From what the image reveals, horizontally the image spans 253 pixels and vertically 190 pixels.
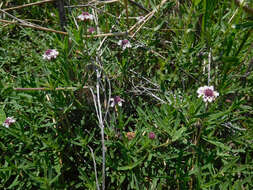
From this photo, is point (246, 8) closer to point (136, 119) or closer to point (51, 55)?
point (136, 119)

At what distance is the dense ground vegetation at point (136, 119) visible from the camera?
133 centimetres

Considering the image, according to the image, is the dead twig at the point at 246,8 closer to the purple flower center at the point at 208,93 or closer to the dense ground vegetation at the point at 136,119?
the dense ground vegetation at the point at 136,119

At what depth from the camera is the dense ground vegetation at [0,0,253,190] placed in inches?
52.6

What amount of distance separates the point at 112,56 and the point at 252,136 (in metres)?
1.13

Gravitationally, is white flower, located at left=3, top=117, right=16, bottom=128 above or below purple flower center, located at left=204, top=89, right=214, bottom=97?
below

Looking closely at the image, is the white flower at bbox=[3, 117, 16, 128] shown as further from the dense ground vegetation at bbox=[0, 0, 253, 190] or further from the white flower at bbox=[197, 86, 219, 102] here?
the white flower at bbox=[197, 86, 219, 102]

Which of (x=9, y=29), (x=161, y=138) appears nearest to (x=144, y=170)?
(x=161, y=138)

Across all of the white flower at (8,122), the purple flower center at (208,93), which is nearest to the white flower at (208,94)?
the purple flower center at (208,93)

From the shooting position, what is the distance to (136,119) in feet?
5.20

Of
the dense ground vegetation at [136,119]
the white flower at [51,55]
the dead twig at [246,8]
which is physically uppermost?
the dead twig at [246,8]

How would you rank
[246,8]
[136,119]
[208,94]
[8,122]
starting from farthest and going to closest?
[136,119]
[8,122]
[208,94]
[246,8]

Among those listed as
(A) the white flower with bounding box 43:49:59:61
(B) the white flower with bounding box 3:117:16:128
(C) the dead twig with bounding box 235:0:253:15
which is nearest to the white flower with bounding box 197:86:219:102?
(C) the dead twig with bounding box 235:0:253:15

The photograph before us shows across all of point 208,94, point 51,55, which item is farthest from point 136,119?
point 51,55

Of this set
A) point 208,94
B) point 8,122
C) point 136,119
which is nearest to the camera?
point 208,94
